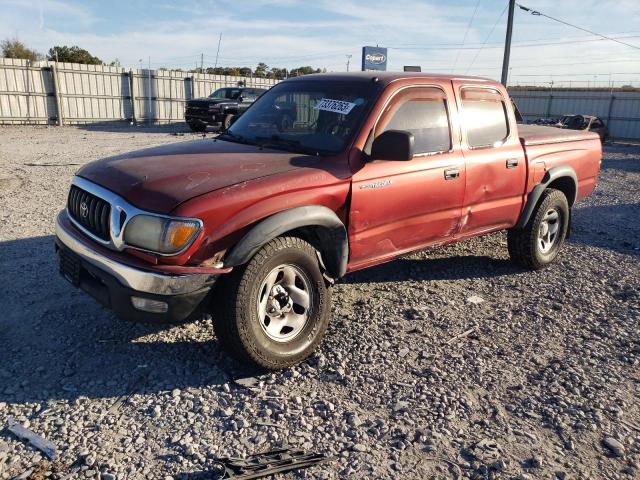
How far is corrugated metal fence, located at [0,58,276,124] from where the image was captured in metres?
22.3

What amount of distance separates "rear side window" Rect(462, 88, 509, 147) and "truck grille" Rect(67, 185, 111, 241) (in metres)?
3.07

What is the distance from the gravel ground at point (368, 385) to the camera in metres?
2.79

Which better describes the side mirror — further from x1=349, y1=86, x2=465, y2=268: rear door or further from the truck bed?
the truck bed

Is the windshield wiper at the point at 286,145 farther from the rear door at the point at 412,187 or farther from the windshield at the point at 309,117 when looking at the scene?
the rear door at the point at 412,187

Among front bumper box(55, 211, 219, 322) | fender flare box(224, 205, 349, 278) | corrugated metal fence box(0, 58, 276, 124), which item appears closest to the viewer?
front bumper box(55, 211, 219, 322)

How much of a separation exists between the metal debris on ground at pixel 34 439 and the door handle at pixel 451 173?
11.0 ft

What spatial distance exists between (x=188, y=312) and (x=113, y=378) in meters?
0.75

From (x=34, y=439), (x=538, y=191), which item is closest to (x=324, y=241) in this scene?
(x=34, y=439)

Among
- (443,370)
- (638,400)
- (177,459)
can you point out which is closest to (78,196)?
(177,459)

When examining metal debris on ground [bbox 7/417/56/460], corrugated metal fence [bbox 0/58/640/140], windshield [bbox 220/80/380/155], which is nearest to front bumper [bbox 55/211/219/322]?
metal debris on ground [bbox 7/417/56/460]

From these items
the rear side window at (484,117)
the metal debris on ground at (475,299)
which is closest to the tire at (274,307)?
the metal debris on ground at (475,299)

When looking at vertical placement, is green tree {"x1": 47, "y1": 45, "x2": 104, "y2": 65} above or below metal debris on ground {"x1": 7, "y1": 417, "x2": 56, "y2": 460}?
above

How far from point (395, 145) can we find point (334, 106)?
717 millimetres

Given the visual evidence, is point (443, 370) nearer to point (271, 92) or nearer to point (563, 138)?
point (271, 92)
